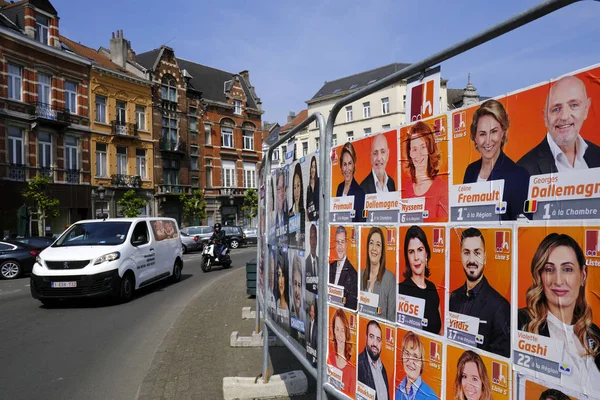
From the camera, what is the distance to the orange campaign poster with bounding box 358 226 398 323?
7.16 ft

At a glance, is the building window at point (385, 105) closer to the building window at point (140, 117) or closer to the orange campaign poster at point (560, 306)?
the orange campaign poster at point (560, 306)

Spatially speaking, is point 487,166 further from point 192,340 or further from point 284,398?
point 192,340

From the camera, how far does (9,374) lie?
5.53 metres

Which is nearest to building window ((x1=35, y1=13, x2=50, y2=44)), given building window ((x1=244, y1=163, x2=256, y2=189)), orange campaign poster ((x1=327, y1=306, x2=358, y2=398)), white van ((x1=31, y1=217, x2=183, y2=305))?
building window ((x1=244, y1=163, x2=256, y2=189))

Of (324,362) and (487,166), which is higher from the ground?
(487,166)

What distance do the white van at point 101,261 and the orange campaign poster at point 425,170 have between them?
29.6 feet

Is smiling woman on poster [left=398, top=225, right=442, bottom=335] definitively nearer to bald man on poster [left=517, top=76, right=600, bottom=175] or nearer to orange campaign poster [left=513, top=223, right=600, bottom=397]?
Answer: orange campaign poster [left=513, top=223, right=600, bottom=397]

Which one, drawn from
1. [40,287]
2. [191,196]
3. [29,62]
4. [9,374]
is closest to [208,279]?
[40,287]

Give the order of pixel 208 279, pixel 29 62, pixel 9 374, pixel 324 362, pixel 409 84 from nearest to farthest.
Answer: pixel 409 84
pixel 324 362
pixel 9 374
pixel 208 279
pixel 29 62

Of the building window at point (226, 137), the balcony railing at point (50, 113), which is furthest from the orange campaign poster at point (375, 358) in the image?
the building window at point (226, 137)

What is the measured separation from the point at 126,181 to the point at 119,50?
40.0ft

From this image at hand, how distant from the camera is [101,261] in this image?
32.1ft

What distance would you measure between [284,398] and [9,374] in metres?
3.57

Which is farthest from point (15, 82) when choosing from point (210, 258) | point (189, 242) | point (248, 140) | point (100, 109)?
point (248, 140)
